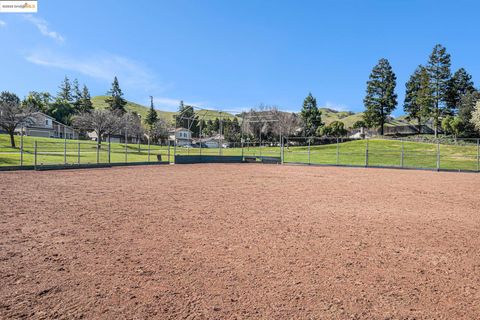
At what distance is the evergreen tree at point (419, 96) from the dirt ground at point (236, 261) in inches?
2112

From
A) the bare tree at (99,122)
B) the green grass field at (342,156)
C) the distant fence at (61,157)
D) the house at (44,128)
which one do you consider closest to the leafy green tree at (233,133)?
the bare tree at (99,122)

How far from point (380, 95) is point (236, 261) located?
62.4m

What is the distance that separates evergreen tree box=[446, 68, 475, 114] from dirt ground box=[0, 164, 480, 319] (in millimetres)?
57675

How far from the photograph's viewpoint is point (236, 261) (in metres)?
3.88

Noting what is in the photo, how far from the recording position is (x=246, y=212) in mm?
6824

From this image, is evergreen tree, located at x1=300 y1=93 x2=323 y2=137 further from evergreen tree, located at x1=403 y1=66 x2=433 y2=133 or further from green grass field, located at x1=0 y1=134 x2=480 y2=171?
green grass field, located at x1=0 y1=134 x2=480 y2=171

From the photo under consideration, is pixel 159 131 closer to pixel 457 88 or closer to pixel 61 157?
pixel 61 157

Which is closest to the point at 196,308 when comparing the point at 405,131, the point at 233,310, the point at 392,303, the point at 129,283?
the point at 233,310

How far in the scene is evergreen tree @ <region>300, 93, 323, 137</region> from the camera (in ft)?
215

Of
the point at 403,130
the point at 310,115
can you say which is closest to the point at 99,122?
the point at 310,115

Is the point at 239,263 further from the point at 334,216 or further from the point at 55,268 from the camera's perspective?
the point at 334,216

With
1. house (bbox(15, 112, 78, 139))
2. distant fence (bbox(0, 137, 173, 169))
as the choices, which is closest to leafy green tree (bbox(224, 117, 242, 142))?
house (bbox(15, 112, 78, 139))

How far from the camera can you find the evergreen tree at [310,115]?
65.4 m

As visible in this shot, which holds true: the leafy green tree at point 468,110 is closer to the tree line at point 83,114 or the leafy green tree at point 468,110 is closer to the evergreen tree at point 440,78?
the evergreen tree at point 440,78
